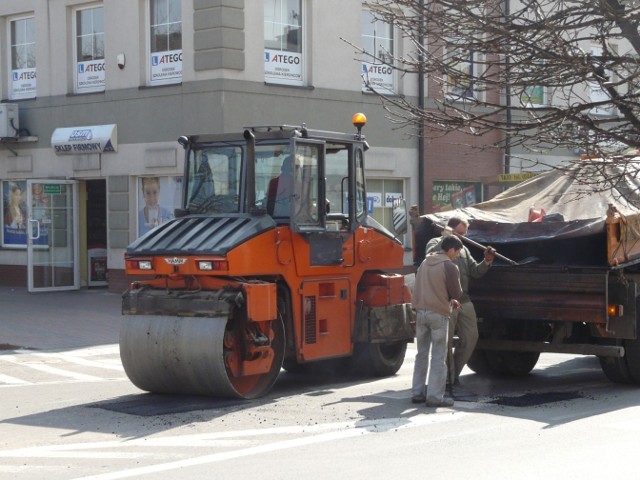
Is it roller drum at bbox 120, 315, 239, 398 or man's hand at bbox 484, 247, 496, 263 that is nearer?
roller drum at bbox 120, 315, 239, 398

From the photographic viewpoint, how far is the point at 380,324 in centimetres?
1312

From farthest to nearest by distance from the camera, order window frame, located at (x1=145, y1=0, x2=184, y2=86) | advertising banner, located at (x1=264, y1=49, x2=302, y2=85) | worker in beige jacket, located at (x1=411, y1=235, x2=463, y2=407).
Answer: advertising banner, located at (x1=264, y1=49, x2=302, y2=85)
window frame, located at (x1=145, y1=0, x2=184, y2=86)
worker in beige jacket, located at (x1=411, y1=235, x2=463, y2=407)

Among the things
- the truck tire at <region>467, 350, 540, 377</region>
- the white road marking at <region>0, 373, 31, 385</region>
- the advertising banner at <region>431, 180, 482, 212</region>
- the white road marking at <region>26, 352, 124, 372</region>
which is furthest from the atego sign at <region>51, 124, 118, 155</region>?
the truck tire at <region>467, 350, 540, 377</region>

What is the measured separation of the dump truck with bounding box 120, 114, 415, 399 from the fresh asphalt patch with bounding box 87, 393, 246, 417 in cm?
12

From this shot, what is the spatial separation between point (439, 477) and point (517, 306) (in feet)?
15.1

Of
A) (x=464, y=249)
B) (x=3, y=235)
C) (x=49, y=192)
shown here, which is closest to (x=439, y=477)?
(x=464, y=249)

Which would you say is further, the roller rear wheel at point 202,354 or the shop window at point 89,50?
the shop window at point 89,50

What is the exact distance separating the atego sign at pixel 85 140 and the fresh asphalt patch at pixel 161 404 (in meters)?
12.0

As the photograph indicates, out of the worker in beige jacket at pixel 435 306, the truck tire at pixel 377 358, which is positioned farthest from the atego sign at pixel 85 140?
the worker in beige jacket at pixel 435 306

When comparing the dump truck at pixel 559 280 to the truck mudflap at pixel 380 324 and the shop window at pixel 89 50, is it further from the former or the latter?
the shop window at pixel 89 50

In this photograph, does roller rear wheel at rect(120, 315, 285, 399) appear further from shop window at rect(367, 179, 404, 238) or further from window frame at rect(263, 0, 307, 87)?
shop window at rect(367, 179, 404, 238)

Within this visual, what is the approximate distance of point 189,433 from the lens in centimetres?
1005

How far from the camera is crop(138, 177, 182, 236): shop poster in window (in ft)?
75.1

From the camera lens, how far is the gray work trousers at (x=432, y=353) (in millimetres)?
11359
